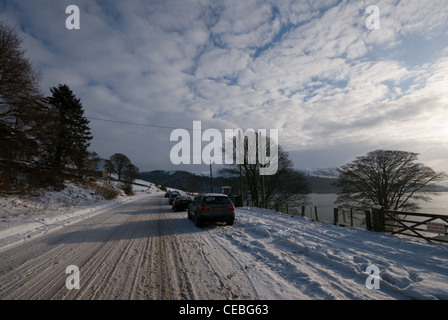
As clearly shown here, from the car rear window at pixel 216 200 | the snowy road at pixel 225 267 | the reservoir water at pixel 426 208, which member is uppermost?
the car rear window at pixel 216 200

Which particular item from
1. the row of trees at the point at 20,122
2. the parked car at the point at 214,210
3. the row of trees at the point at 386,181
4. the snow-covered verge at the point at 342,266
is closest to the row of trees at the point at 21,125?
the row of trees at the point at 20,122

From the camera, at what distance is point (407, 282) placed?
11.4ft

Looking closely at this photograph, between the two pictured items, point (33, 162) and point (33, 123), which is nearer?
point (33, 123)

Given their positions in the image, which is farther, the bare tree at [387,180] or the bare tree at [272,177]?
the bare tree at [272,177]

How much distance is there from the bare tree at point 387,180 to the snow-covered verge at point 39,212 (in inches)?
1025

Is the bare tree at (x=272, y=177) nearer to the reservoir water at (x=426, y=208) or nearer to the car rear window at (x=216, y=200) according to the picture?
the reservoir water at (x=426, y=208)

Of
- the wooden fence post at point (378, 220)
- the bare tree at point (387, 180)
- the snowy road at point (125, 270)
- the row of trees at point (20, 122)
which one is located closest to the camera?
the snowy road at point (125, 270)

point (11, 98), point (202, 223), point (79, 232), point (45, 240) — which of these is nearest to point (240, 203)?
point (202, 223)

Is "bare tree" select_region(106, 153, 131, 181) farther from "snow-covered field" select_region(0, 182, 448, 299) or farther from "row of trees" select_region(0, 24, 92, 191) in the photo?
"snow-covered field" select_region(0, 182, 448, 299)

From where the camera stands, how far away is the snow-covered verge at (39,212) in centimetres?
715

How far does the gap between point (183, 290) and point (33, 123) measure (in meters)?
18.0

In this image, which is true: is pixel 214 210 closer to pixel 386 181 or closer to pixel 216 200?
pixel 216 200

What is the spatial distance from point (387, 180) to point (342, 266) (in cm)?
2239
